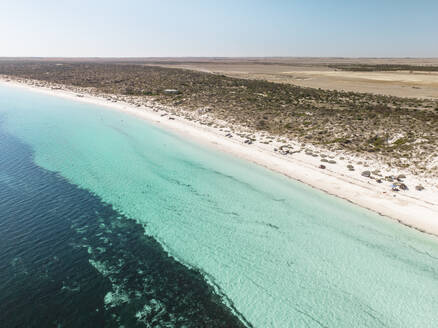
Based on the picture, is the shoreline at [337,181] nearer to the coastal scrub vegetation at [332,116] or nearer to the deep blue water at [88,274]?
the coastal scrub vegetation at [332,116]

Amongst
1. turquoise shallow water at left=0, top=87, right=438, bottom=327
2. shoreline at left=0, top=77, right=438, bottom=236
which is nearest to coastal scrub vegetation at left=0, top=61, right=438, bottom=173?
shoreline at left=0, top=77, right=438, bottom=236

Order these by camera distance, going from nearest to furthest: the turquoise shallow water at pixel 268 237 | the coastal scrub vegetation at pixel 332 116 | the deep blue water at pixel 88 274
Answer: the deep blue water at pixel 88 274 < the turquoise shallow water at pixel 268 237 < the coastal scrub vegetation at pixel 332 116

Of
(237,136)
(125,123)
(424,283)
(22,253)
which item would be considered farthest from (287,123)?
(22,253)

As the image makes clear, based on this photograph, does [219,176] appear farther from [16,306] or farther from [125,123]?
[125,123]

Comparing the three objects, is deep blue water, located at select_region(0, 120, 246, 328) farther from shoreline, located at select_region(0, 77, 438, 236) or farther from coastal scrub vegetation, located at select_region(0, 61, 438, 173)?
coastal scrub vegetation, located at select_region(0, 61, 438, 173)

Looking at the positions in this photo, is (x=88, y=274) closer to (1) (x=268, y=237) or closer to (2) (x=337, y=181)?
(1) (x=268, y=237)

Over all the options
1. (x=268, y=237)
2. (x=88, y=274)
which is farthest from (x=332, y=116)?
(x=88, y=274)

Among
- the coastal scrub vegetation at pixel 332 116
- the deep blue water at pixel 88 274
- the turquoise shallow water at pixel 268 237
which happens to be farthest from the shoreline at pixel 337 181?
the deep blue water at pixel 88 274
